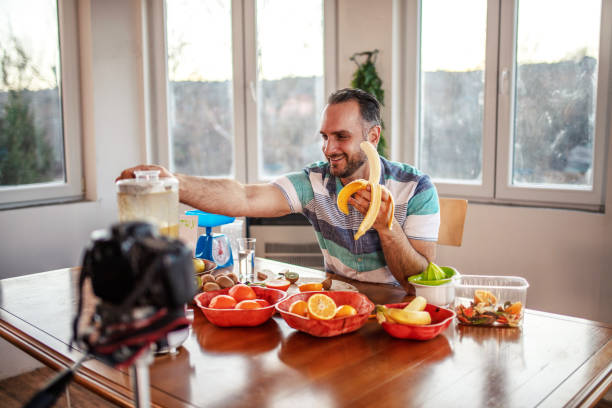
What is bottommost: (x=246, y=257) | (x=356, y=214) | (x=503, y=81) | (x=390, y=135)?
(x=246, y=257)

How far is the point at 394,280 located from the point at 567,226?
3.85ft

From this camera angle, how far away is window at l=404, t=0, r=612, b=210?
2750 millimetres

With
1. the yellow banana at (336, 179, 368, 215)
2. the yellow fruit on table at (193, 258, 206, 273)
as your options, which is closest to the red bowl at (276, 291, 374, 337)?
the yellow banana at (336, 179, 368, 215)

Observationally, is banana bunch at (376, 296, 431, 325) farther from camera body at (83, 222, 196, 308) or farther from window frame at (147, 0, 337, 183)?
window frame at (147, 0, 337, 183)

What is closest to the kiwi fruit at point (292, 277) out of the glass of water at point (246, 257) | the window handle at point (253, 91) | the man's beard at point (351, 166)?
the glass of water at point (246, 257)

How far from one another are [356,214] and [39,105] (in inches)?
92.1

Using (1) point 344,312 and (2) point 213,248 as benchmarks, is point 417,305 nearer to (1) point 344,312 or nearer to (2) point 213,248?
(1) point 344,312

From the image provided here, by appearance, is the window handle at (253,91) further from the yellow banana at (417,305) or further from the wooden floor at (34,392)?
the yellow banana at (417,305)

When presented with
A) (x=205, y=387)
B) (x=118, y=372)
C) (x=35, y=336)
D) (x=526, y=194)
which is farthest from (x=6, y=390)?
(x=526, y=194)

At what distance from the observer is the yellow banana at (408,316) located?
4.33ft

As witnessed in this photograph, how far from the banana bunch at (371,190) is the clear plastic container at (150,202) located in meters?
0.66

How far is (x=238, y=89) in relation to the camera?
377 centimetres

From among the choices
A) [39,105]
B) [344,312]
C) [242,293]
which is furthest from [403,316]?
[39,105]

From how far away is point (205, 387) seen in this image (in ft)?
3.62
